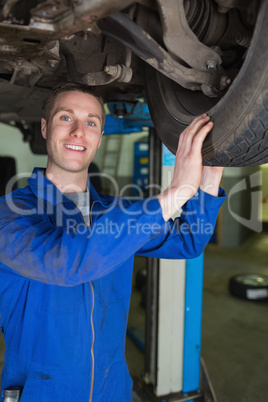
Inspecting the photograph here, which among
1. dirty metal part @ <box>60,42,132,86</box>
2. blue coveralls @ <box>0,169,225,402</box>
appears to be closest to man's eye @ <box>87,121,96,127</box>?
dirty metal part @ <box>60,42,132,86</box>

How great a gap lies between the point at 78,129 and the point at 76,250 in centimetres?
43

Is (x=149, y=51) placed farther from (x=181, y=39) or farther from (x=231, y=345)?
(x=231, y=345)

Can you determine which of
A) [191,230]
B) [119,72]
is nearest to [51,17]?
[119,72]

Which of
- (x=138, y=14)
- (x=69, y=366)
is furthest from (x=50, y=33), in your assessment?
(x=69, y=366)

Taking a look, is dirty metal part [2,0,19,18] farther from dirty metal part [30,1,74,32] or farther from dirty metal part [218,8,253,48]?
dirty metal part [218,8,253,48]

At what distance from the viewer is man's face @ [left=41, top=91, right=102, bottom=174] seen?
0.98m

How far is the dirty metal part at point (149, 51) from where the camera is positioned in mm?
677

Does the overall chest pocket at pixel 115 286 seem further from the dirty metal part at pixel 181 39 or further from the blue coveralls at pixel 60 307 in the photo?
the dirty metal part at pixel 181 39

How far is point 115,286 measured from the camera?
0.99 metres

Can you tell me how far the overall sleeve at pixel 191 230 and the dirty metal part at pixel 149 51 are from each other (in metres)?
0.27

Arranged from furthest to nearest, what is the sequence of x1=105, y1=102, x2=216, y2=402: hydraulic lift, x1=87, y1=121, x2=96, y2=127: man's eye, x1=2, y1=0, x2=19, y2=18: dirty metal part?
1. x1=105, y1=102, x2=216, y2=402: hydraulic lift
2. x1=87, y1=121, x2=96, y2=127: man's eye
3. x1=2, y1=0, x2=19, y2=18: dirty metal part

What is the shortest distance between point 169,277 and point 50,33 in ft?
4.45

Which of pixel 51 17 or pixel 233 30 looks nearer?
pixel 51 17

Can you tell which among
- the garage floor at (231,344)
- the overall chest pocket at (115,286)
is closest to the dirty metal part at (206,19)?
the overall chest pocket at (115,286)
